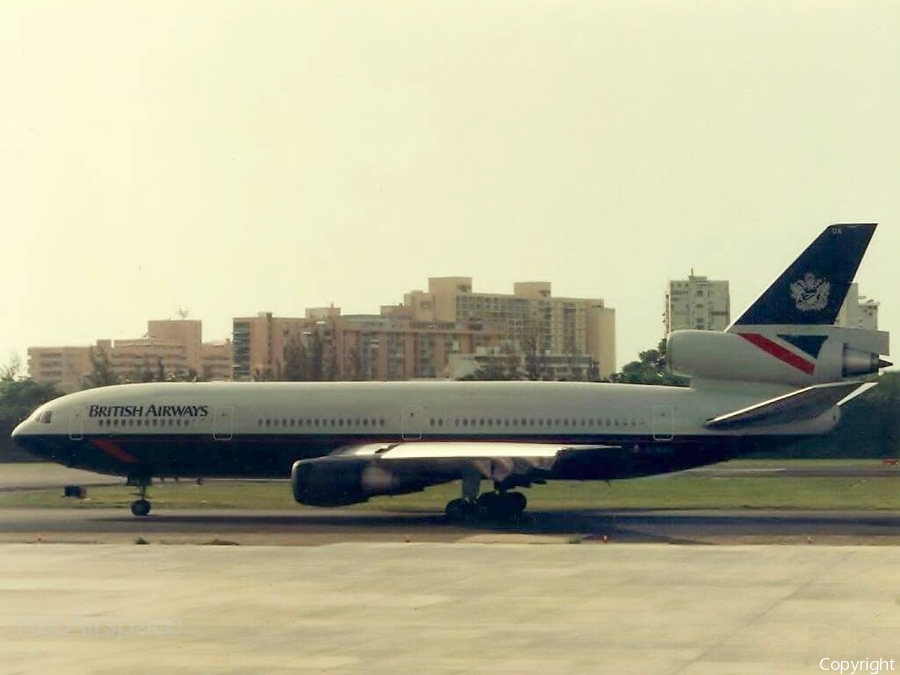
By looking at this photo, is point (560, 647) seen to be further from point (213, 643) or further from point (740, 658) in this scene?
point (213, 643)

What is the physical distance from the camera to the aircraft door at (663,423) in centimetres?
3541

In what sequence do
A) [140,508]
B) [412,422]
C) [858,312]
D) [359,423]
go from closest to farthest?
1. [412,422]
2. [359,423]
3. [140,508]
4. [858,312]

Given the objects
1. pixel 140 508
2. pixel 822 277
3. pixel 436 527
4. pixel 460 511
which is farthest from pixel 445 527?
pixel 822 277

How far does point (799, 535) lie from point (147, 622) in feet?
52.8

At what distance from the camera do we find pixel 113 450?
38438mm

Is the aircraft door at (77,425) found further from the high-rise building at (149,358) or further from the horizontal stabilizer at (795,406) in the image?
the high-rise building at (149,358)

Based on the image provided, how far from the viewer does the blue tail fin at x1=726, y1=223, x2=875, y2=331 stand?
35.6 m

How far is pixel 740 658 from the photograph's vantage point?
1478 cm

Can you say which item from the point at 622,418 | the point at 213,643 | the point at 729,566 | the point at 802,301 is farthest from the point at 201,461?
the point at 213,643

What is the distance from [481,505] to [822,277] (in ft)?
33.7

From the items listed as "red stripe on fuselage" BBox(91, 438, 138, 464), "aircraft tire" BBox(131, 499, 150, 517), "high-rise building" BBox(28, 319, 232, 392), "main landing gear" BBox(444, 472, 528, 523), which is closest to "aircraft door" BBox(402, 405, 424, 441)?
"main landing gear" BBox(444, 472, 528, 523)

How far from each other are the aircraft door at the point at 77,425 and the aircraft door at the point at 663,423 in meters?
15.4

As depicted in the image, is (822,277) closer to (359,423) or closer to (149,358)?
(359,423)

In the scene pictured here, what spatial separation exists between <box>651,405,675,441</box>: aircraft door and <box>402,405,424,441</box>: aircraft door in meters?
5.99
